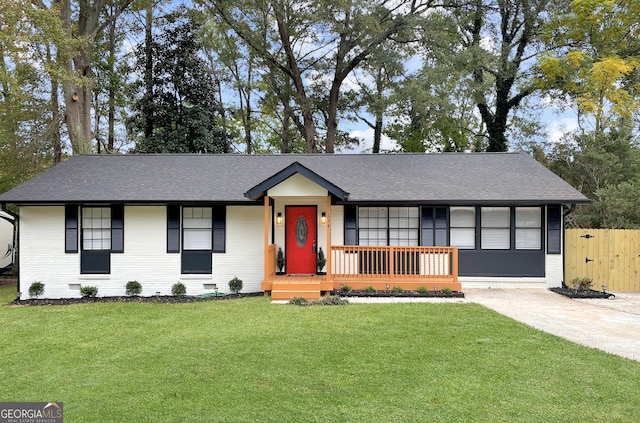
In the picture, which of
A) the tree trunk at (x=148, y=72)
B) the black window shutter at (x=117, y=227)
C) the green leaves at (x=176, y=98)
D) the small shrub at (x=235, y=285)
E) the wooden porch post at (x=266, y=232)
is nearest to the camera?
the wooden porch post at (x=266, y=232)

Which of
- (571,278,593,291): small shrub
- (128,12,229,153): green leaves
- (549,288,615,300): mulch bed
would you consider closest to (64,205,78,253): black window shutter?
(128,12,229,153): green leaves

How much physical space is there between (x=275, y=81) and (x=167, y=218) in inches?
593

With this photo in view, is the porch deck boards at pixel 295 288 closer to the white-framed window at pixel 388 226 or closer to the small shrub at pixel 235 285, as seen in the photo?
the small shrub at pixel 235 285

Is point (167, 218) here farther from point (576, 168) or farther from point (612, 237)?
point (576, 168)

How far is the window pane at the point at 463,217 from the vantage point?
12.2 meters

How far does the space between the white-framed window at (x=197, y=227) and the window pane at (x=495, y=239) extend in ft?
27.4

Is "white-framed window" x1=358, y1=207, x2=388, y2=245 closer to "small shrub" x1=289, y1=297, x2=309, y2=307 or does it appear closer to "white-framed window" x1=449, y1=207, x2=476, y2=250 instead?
"white-framed window" x1=449, y1=207, x2=476, y2=250

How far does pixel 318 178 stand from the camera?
10531 mm

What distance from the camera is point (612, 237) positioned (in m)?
12.1

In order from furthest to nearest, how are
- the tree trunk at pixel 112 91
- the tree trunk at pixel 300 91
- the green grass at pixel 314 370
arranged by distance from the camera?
the tree trunk at pixel 112 91, the tree trunk at pixel 300 91, the green grass at pixel 314 370

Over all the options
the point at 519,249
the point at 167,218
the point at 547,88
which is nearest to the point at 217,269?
the point at 167,218

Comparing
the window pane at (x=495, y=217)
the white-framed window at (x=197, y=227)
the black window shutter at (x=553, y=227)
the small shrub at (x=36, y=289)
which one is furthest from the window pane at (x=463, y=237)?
the small shrub at (x=36, y=289)

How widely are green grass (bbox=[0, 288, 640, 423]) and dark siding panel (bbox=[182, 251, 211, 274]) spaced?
3435 millimetres

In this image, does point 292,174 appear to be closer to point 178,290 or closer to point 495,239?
point 178,290
